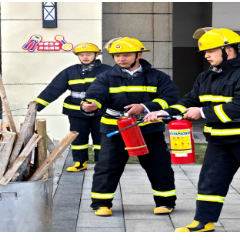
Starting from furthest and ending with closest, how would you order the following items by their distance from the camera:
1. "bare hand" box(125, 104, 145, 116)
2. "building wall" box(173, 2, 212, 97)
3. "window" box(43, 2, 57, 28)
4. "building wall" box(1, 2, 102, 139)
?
1. "building wall" box(173, 2, 212, 97)
2. "building wall" box(1, 2, 102, 139)
3. "window" box(43, 2, 57, 28)
4. "bare hand" box(125, 104, 145, 116)

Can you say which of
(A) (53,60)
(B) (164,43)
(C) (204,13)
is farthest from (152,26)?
(C) (204,13)

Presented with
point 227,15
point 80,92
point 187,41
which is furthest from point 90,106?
point 187,41

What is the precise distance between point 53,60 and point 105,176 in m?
5.22

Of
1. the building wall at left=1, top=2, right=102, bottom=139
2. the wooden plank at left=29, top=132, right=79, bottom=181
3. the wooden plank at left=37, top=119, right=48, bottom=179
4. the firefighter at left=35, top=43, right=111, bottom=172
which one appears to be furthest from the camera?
the building wall at left=1, top=2, right=102, bottom=139

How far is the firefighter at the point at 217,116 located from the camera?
3.74m

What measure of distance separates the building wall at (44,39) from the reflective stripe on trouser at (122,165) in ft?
16.3

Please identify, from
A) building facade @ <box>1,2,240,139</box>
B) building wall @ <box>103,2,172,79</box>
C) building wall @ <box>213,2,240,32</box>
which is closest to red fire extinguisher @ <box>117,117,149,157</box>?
building facade @ <box>1,2,240,139</box>

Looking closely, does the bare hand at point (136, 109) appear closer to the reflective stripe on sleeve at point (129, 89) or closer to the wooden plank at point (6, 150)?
the reflective stripe on sleeve at point (129, 89)

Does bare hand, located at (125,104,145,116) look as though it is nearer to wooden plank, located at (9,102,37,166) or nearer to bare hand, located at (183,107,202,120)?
bare hand, located at (183,107,202,120)

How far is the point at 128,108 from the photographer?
452 cm

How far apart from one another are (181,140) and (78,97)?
295 cm

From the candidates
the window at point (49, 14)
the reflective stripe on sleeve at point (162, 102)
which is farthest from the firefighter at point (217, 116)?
the window at point (49, 14)

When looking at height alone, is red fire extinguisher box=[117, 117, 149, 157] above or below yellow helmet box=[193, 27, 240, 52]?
below

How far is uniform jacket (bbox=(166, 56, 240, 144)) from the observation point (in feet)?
12.1
